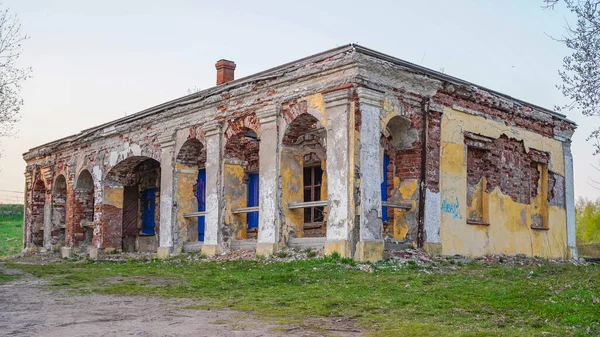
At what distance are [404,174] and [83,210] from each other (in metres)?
11.8

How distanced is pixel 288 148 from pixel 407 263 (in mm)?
3472

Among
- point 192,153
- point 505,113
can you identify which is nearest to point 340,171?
point 505,113

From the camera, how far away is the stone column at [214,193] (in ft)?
47.1

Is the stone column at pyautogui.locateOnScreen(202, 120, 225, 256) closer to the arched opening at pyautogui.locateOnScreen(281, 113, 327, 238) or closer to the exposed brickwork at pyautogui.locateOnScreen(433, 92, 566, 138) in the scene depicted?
the arched opening at pyautogui.locateOnScreen(281, 113, 327, 238)

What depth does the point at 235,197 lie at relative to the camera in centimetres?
1459

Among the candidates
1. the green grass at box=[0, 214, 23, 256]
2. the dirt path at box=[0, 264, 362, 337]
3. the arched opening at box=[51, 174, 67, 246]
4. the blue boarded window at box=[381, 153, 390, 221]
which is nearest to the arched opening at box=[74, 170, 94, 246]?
the arched opening at box=[51, 174, 67, 246]

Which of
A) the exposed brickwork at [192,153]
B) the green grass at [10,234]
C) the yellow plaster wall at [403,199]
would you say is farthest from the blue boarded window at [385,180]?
the green grass at [10,234]

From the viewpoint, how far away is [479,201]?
14.1 m

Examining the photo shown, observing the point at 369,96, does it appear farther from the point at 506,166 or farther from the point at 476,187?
the point at 506,166

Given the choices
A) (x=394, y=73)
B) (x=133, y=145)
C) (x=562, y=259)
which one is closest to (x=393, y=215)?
(x=394, y=73)

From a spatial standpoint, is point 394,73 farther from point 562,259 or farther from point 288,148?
point 562,259

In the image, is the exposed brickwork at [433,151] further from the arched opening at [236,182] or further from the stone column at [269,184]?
the arched opening at [236,182]

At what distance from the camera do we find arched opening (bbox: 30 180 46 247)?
76.9ft

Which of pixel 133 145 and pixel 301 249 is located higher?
pixel 133 145
